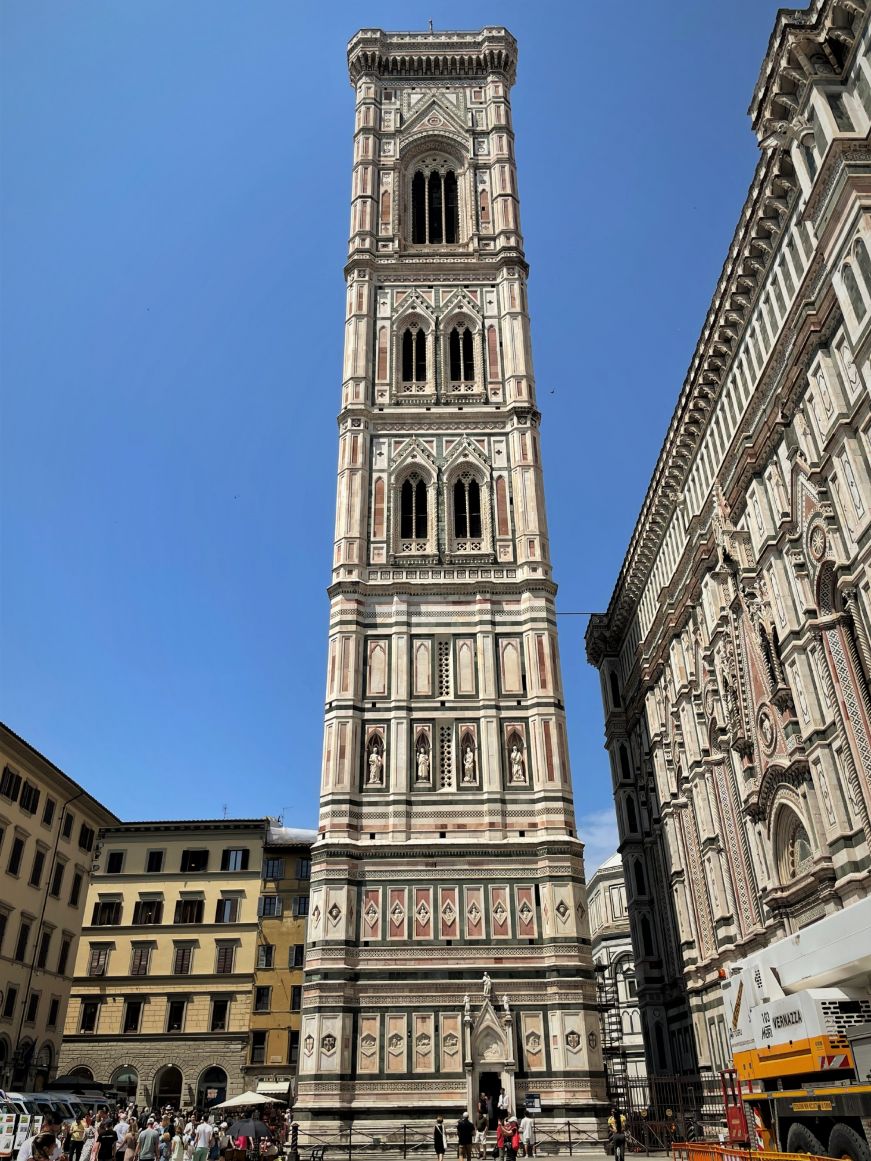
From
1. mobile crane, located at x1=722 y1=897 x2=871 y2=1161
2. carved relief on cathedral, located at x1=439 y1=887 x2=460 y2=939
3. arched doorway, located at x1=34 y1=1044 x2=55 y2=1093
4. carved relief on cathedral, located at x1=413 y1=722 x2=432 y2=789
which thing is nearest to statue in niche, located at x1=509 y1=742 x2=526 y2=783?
carved relief on cathedral, located at x1=413 y1=722 x2=432 y2=789

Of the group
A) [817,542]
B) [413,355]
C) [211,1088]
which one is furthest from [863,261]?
[211,1088]

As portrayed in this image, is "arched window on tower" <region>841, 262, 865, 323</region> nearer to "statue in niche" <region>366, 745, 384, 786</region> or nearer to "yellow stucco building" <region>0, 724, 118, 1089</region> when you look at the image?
"statue in niche" <region>366, 745, 384, 786</region>

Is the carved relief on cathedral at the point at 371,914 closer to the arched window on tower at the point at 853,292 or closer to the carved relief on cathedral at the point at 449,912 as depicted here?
the carved relief on cathedral at the point at 449,912

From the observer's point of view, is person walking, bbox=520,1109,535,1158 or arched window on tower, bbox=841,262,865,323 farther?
person walking, bbox=520,1109,535,1158

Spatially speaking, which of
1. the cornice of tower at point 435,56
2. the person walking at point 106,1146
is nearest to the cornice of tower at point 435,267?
the cornice of tower at point 435,56

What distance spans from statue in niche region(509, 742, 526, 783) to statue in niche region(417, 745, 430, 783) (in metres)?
2.73

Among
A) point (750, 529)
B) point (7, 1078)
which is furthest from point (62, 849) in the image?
point (750, 529)

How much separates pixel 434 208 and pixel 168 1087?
4185 centimetres

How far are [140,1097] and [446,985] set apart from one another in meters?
22.7

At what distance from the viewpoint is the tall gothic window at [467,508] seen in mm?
35562

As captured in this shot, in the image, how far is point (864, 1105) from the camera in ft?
36.2

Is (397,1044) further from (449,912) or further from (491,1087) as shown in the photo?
(449,912)

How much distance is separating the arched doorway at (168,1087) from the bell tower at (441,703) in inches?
793

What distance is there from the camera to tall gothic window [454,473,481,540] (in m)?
35.6
